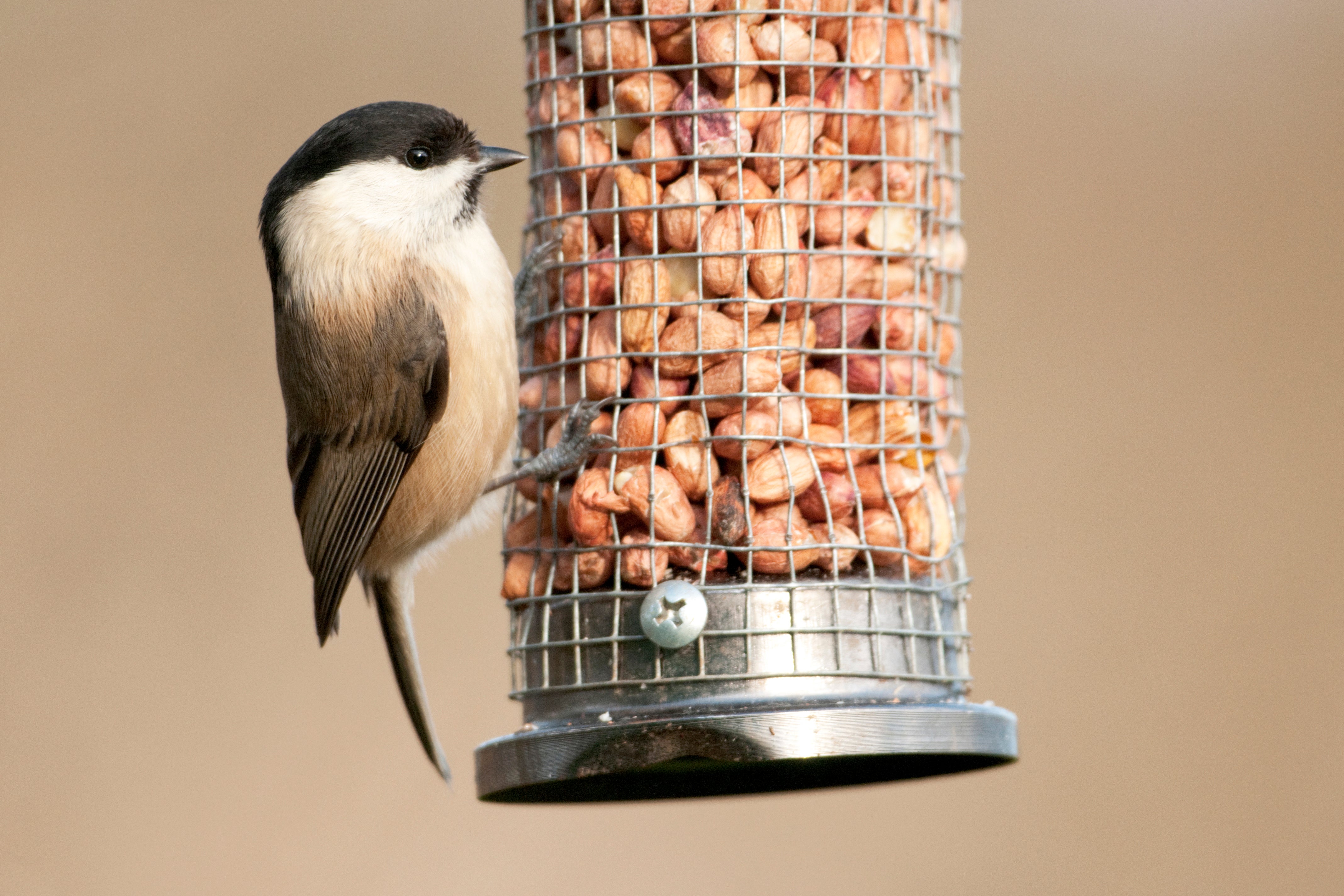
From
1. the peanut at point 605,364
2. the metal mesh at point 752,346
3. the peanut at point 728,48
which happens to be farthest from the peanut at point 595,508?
the peanut at point 728,48

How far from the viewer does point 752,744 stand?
1709 millimetres

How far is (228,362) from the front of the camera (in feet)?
13.8

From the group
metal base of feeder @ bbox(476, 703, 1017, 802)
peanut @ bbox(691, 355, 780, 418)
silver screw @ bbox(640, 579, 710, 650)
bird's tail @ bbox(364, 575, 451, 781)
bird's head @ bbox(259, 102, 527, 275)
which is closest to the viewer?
metal base of feeder @ bbox(476, 703, 1017, 802)

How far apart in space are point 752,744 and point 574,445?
1.73 feet

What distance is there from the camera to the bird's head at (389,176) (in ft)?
6.86

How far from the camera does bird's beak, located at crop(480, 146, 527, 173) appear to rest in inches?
83.4

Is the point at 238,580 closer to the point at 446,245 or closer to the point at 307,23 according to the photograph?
the point at 307,23

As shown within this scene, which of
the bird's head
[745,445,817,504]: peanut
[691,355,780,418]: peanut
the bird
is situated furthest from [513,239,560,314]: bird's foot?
[745,445,817,504]: peanut

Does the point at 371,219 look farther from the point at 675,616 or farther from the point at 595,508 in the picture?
the point at 675,616

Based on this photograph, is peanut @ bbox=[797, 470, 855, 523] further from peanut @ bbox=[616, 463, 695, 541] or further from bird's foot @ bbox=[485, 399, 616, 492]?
bird's foot @ bbox=[485, 399, 616, 492]

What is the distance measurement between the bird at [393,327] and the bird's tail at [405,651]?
6.1 inches

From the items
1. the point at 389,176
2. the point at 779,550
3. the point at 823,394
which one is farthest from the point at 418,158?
the point at 779,550

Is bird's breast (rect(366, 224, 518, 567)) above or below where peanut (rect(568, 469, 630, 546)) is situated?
above

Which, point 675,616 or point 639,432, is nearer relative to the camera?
point 675,616
